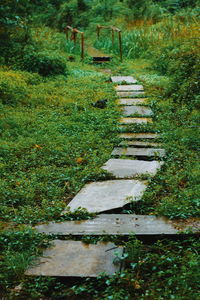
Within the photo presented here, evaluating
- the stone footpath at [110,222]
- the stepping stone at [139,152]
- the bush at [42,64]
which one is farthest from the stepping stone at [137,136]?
the bush at [42,64]

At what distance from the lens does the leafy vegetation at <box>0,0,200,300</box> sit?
2.75m

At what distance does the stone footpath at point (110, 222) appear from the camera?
2889 mm

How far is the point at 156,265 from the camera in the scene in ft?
9.46

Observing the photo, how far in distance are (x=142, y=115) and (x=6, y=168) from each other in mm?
2791

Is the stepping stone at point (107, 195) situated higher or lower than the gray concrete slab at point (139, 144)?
higher

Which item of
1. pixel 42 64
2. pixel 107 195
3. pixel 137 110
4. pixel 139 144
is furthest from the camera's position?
pixel 42 64

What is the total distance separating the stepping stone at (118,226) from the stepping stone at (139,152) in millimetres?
1593

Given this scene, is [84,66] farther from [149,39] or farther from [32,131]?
[32,131]

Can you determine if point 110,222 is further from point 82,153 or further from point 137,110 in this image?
point 137,110

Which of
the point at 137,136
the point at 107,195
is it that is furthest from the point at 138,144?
the point at 107,195

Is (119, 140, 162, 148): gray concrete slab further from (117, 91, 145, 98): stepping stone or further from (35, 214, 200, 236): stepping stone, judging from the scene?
(117, 91, 145, 98): stepping stone

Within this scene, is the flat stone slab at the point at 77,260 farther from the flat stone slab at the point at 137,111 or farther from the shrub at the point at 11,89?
the shrub at the point at 11,89

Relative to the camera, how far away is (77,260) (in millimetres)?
2945

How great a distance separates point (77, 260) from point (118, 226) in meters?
0.55
